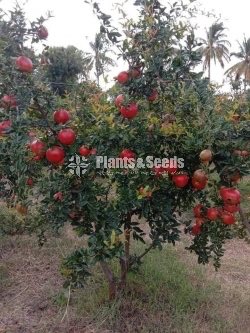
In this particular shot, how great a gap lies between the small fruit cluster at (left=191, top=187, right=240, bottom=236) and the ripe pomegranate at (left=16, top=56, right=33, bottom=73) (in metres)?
1.27

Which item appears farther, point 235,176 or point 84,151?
point 84,151

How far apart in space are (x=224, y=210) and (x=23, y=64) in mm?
1415

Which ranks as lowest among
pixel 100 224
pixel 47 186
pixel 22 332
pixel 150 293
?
pixel 22 332

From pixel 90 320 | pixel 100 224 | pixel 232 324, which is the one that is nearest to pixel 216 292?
pixel 232 324

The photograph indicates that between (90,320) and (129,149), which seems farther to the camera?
(90,320)

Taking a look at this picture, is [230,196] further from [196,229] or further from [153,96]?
[153,96]

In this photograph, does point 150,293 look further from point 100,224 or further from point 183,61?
point 183,61

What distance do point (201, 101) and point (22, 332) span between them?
205 centimetres

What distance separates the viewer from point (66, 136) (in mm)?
2309

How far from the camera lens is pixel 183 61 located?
8.09 feet

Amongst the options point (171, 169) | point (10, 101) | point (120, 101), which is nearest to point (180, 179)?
point (171, 169)

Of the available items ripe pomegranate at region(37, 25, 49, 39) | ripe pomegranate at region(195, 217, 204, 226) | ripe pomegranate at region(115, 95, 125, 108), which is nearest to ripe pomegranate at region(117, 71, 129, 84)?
ripe pomegranate at region(115, 95, 125, 108)

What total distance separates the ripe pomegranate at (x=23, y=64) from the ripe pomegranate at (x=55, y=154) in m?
0.45

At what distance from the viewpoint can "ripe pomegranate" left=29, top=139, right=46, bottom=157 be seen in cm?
228
